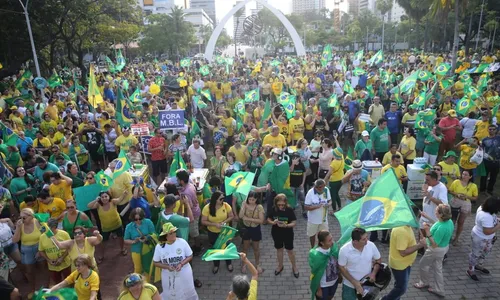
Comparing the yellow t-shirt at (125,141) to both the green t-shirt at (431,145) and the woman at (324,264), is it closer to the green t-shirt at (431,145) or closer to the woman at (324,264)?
the woman at (324,264)

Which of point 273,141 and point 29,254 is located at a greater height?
point 273,141

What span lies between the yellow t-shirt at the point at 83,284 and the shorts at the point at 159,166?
17.1 ft

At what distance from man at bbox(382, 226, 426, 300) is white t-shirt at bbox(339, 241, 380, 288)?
481 mm

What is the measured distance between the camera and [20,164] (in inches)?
350

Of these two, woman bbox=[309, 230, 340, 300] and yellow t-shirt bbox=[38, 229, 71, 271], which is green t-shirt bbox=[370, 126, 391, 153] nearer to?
woman bbox=[309, 230, 340, 300]

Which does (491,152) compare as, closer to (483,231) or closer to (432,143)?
(432,143)

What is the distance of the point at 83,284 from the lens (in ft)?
15.4

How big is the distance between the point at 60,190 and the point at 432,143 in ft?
27.4

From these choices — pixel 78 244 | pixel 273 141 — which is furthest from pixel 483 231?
pixel 78 244

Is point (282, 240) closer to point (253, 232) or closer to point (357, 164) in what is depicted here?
point (253, 232)

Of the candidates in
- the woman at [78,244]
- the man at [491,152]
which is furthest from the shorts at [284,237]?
the man at [491,152]

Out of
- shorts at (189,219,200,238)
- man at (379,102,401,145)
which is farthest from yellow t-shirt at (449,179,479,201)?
shorts at (189,219,200,238)

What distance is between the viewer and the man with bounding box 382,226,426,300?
5.02 meters

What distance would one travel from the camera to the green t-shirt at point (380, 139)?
32.1ft
